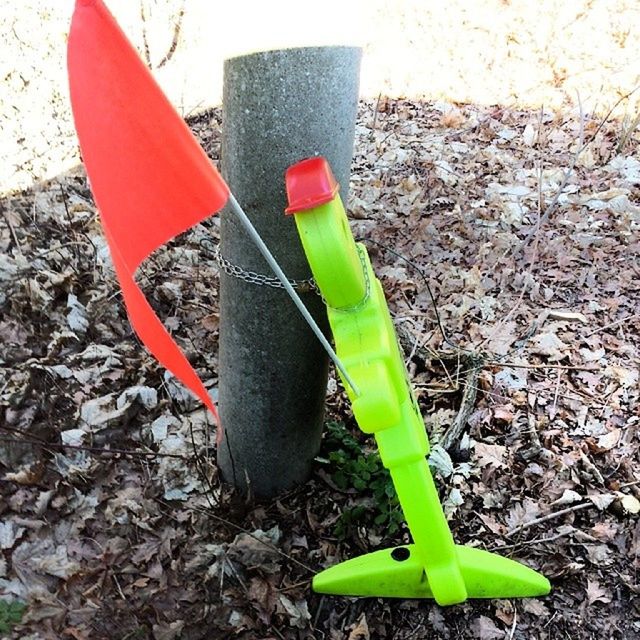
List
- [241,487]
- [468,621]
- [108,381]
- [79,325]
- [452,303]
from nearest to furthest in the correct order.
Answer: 1. [468,621]
2. [241,487]
3. [108,381]
4. [79,325]
5. [452,303]

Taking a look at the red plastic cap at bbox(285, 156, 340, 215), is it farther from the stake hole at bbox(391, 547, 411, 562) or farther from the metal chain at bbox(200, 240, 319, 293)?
the stake hole at bbox(391, 547, 411, 562)

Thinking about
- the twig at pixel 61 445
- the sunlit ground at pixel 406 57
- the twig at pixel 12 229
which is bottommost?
the twig at pixel 61 445

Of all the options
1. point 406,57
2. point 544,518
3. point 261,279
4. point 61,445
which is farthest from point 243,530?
point 406,57

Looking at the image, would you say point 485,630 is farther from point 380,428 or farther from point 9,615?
point 9,615

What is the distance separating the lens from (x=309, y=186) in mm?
1449

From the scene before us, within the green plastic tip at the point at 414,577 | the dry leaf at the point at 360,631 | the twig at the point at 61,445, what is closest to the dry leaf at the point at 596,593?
the green plastic tip at the point at 414,577

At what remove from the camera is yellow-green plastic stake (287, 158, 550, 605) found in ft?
4.87

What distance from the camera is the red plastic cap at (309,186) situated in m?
1.44

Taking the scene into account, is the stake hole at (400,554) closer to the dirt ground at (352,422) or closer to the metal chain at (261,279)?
the dirt ground at (352,422)

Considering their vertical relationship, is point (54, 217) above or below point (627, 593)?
above

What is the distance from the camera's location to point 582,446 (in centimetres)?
244

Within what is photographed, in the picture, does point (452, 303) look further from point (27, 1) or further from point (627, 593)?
point (27, 1)

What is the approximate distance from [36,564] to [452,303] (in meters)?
2.28

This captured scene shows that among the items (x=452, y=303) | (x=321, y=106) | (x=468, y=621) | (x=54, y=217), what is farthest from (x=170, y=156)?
(x=54, y=217)
